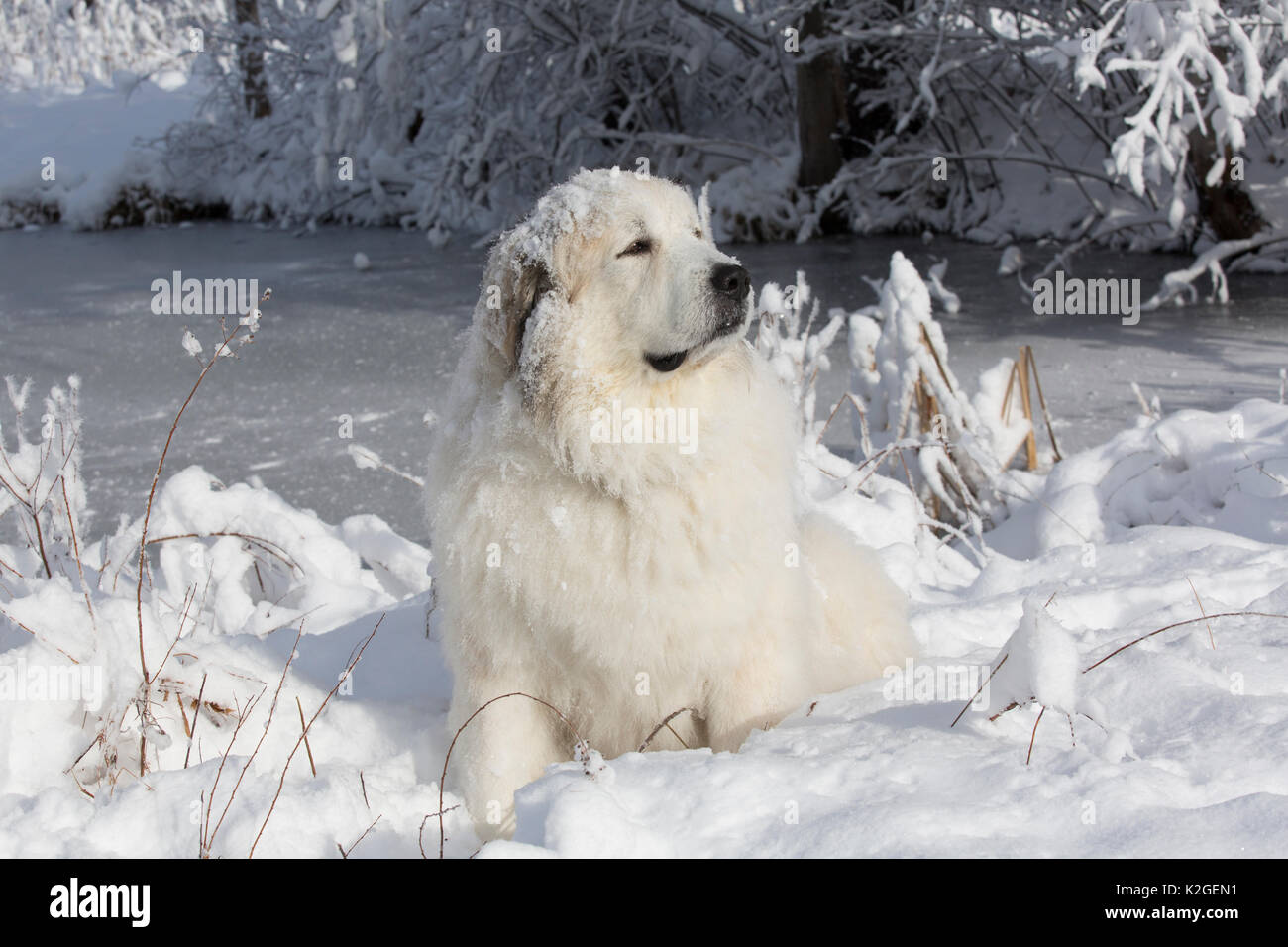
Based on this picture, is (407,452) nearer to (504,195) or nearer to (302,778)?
(302,778)

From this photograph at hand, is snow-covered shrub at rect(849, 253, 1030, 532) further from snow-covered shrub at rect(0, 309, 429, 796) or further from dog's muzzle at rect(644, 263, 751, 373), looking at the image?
dog's muzzle at rect(644, 263, 751, 373)

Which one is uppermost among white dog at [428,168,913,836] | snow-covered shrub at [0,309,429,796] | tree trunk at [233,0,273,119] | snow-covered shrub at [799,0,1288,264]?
tree trunk at [233,0,273,119]

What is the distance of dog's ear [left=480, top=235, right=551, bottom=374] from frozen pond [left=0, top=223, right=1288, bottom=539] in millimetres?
2355

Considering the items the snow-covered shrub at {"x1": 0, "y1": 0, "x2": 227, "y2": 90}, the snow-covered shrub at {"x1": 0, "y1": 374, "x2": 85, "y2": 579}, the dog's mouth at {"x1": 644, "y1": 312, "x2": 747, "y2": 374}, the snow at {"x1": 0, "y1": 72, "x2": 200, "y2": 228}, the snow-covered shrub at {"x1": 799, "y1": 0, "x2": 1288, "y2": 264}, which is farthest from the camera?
the snow-covered shrub at {"x1": 0, "y1": 0, "x2": 227, "y2": 90}

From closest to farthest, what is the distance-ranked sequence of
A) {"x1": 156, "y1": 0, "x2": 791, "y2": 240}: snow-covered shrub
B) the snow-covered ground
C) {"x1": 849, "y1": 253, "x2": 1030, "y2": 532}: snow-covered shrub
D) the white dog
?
the snow-covered ground, the white dog, {"x1": 849, "y1": 253, "x2": 1030, "y2": 532}: snow-covered shrub, {"x1": 156, "y1": 0, "x2": 791, "y2": 240}: snow-covered shrub

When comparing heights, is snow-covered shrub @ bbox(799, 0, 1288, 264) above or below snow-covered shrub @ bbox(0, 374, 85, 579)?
above

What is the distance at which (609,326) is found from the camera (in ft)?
8.50

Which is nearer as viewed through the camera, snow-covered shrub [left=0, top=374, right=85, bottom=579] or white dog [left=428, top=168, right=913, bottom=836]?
white dog [left=428, top=168, right=913, bottom=836]

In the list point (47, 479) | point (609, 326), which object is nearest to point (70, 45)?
point (47, 479)

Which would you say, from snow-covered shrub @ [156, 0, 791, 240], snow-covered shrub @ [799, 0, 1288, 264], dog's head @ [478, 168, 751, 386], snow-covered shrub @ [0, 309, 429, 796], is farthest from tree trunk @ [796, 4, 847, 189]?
dog's head @ [478, 168, 751, 386]

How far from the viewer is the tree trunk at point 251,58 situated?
1875cm

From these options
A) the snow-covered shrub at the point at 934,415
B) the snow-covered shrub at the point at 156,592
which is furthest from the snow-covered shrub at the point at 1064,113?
the snow-covered shrub at the point at 156,592

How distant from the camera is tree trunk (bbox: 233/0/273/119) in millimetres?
18750

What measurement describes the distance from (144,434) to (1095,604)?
5688 mm
